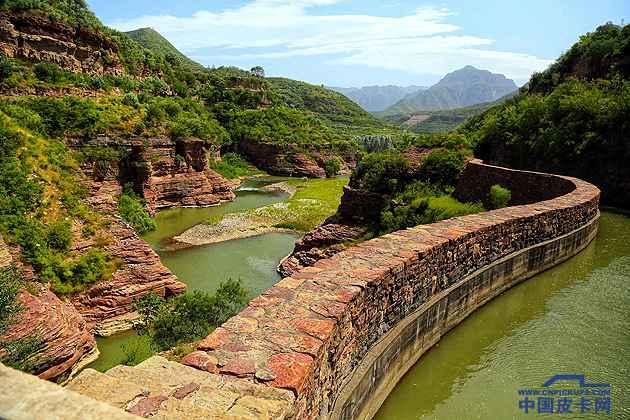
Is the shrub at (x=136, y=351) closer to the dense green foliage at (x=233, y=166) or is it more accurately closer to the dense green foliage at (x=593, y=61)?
the dense green foliage at (x=593, y=61)

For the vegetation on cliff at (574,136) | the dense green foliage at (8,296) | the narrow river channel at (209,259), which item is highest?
the vegetation on cliff at (574,136)

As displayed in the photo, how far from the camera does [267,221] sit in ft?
104

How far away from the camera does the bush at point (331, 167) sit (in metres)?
57.5

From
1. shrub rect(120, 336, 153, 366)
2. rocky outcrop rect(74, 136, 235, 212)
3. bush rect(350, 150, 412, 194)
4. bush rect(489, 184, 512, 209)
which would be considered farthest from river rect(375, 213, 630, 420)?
rocky outcrop rect(74, 136, 235, 212)

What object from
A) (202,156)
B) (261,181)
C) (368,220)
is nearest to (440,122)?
(261,181)

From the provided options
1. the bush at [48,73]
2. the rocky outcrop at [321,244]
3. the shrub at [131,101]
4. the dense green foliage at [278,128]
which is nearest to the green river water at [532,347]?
the rocky outcrop at [321,244]

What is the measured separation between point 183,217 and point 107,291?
61.8ft

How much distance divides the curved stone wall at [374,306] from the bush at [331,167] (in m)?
47.8

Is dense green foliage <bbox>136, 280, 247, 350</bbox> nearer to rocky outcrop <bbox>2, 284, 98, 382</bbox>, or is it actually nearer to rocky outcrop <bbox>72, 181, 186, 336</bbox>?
rocky outcrop <bbox>2, 284, 98, 382</bbox>

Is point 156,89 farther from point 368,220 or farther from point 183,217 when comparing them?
point 368,220

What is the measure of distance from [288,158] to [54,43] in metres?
28.7

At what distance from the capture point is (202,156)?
38438 mm

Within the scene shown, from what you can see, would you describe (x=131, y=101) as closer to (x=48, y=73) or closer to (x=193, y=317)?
(x=48, y=73)

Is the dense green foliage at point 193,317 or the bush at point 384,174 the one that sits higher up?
the bush at point 384,174
